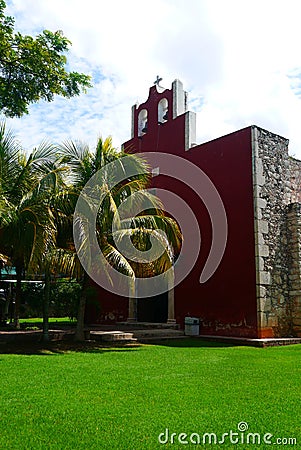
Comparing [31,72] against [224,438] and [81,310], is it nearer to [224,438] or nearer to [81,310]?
[81,310]

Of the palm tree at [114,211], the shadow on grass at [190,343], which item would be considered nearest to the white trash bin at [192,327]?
the shadow on grass at [190,343]

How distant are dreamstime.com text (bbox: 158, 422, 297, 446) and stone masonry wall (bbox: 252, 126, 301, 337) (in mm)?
8066

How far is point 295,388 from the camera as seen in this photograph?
6.07 metres

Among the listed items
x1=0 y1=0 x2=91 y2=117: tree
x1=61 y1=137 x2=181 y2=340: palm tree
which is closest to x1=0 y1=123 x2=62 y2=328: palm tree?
x1=61 y1=137 x2=181 y2=340: palm tree

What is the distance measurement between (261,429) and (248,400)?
3.80ft

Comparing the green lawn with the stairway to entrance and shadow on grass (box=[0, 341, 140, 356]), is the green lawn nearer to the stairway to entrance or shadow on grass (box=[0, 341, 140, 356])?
shadow on grass (box=[0, 341, 140, 356])

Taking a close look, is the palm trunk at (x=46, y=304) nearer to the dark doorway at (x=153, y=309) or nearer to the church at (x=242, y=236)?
the church at (x=242, y=236)

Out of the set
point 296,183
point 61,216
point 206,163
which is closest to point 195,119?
point 206,163

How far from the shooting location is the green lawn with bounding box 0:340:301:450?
4008 millimetres

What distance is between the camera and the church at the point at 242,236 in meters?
12.2

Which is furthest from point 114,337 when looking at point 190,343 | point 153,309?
point 153,309

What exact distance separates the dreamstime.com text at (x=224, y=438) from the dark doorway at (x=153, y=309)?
1163 cm

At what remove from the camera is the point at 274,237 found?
41.5 ft

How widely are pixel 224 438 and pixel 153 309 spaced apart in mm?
12222
